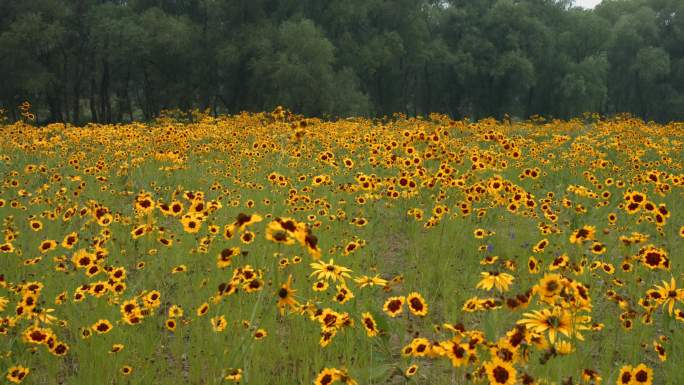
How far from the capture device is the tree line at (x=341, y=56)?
26.2m

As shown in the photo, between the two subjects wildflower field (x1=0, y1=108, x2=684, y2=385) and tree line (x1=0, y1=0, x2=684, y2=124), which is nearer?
wildflower field (x1=0, y1=108, x2=684, y2=385)

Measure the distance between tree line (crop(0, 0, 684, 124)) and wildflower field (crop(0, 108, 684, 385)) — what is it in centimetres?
1978

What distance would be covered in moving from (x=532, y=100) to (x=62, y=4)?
32.4 meters

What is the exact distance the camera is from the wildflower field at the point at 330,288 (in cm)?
221

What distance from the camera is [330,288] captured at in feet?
13.0


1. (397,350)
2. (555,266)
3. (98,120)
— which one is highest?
(555,266)

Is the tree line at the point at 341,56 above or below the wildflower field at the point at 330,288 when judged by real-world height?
above

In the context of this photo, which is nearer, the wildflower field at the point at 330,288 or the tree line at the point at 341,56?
the wildflower field at the point at 330,288

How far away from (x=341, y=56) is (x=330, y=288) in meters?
28.4

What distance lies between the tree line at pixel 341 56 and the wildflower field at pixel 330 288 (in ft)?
64.9

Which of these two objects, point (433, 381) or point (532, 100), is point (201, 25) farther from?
point (433, 381)

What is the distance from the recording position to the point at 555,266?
252 cm

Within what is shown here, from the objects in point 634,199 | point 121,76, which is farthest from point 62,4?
point 634,199

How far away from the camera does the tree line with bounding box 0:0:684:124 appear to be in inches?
1032
